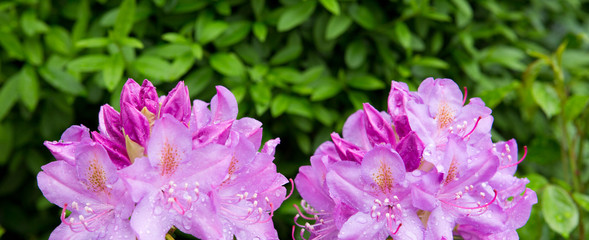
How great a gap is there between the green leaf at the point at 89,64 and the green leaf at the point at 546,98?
1.35 m

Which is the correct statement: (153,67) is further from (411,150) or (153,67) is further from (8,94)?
(411,150)

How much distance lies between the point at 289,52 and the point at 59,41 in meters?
0.78

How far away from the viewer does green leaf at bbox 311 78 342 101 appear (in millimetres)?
1949

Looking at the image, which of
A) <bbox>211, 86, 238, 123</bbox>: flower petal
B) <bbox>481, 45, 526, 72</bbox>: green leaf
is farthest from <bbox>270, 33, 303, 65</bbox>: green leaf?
<bbox>211, 86, 238, 123</bbox>: flower petal

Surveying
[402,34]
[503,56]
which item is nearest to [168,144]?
[402,34]

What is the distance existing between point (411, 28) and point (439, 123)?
113cm

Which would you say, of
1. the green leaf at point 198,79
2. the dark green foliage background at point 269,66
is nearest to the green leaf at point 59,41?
the dark green foliage background at point 269,66

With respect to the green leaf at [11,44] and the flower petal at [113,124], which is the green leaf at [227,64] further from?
the flower petal at [113,124]

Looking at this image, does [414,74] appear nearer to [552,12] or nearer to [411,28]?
[411,28]

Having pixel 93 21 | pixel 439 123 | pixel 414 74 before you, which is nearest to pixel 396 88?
pixel 439 123

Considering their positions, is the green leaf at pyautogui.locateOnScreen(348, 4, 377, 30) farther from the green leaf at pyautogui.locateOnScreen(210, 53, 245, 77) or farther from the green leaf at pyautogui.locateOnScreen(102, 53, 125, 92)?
the green leaf at pyautogui.locateOnScreen(102, 53, 125, 92)

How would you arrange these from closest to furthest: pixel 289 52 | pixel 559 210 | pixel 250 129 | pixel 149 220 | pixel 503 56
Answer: pixel 149 220, pixel 250 129, pixel 559 210, pixel 289 52, pixel 503 56

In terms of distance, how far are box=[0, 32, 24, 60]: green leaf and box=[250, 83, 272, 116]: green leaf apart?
794 mm

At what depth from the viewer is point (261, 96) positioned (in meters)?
1.87
